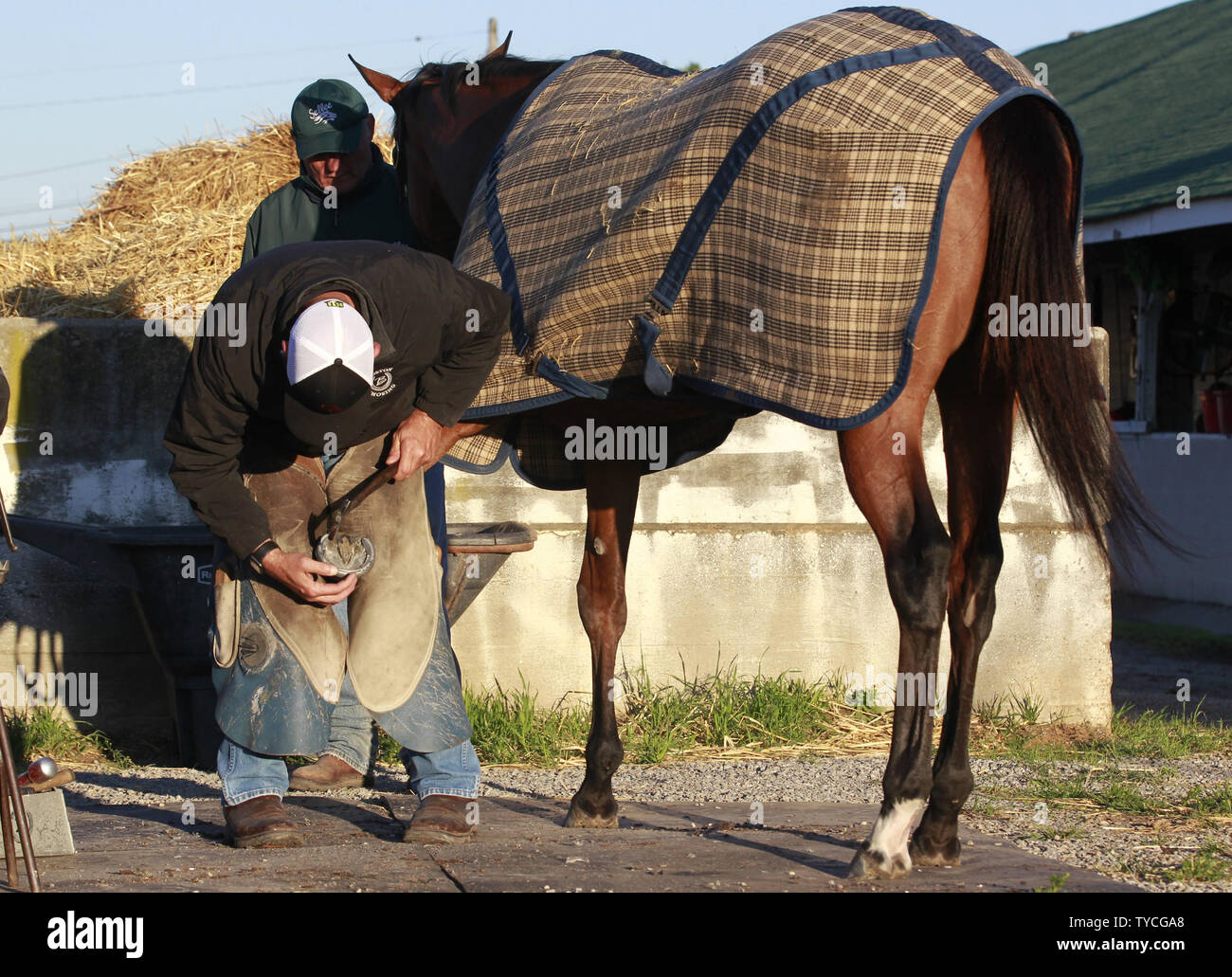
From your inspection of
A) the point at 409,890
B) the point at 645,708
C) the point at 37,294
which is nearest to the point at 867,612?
the point at 645,708

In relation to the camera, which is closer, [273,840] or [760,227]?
[760,227]

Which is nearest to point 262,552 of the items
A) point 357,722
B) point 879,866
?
point 357,722

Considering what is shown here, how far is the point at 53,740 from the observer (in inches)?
216

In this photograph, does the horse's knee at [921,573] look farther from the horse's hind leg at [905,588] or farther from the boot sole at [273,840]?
the boot sole at [273,840]

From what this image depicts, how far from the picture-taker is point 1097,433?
3.50 meters

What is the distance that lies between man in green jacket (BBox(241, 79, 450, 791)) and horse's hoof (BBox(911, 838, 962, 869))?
222 cm

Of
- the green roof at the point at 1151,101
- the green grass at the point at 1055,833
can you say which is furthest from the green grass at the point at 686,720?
the green roof at the point at 1151,101

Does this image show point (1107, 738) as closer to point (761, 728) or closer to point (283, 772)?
point (761, 728)

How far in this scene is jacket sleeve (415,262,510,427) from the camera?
12.2 ft

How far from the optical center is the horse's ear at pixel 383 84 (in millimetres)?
5160

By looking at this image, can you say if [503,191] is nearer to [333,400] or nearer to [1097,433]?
[333,400]

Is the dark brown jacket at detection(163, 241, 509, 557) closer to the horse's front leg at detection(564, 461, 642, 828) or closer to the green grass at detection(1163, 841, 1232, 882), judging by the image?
the horse's front leg at detection(564, 461, 642, 828)

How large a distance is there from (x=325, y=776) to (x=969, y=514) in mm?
2491

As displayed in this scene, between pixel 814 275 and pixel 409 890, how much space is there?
1.76 metres
